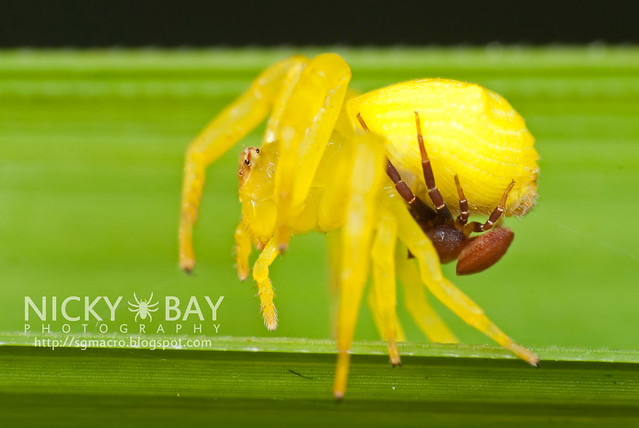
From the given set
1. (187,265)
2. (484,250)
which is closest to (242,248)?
(187,265)

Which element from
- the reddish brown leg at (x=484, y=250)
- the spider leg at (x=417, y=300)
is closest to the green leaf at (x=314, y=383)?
the reddish brown leg at (x=484, y=250)

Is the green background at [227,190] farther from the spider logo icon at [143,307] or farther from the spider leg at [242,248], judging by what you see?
the spider leg at [242,248]

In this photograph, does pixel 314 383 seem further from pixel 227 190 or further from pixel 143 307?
pixel 227 190

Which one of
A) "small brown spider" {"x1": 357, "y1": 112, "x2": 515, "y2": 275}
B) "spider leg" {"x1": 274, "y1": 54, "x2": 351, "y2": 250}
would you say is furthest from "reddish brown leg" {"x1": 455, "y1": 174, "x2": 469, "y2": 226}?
"spider leg" {"x1": 274, "y1": 54, "x2": 351, "y2": 250}

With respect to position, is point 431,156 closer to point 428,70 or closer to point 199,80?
point 428,70

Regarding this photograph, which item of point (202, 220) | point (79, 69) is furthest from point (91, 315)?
point (79, 69)

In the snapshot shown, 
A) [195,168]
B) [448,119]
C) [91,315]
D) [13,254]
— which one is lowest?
[91,315]
